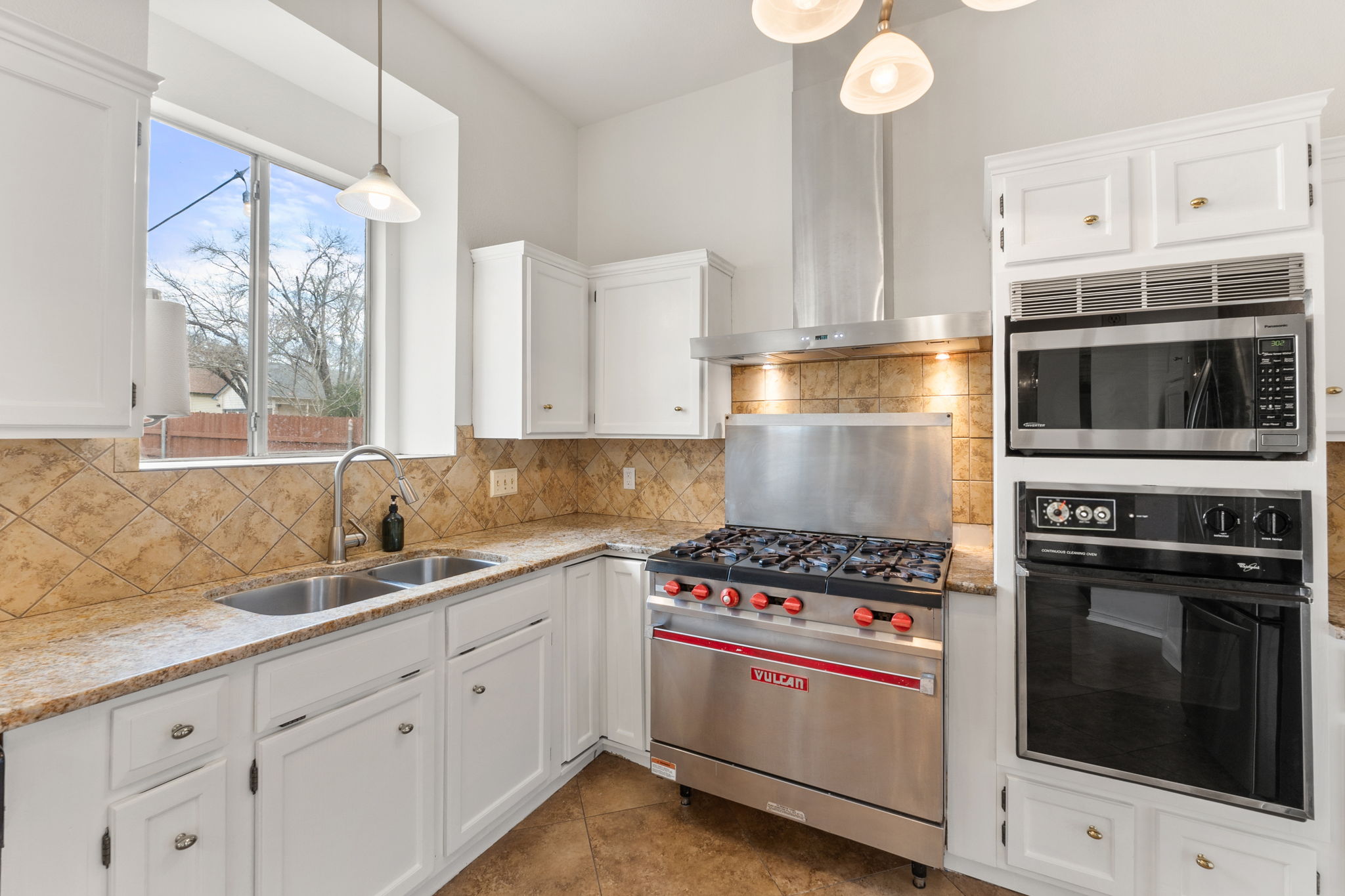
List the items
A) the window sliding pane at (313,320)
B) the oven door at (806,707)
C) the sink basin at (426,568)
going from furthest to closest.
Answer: the window sliding pane at (313,320) → the sink basin at (426,568) → the oven door at (806,707)

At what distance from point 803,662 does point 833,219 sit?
1730 millimetres

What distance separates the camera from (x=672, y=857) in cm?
199

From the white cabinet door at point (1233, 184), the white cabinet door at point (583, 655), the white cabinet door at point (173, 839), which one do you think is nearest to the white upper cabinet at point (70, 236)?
the white cabinet door at point (173, 839)

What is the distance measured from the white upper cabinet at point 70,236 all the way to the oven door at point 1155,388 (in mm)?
2348

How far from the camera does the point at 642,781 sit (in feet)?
7.88

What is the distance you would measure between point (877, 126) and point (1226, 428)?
1625 mm

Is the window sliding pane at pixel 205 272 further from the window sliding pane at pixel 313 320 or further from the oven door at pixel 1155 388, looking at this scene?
the oven door at pixel 1155 388

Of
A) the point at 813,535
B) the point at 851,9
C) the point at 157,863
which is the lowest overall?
the point at 157,863

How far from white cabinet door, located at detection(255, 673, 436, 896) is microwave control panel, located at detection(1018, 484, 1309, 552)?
1887 millimetres

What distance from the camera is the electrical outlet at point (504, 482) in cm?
282

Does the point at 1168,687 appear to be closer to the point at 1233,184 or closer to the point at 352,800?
the point at 1233,184

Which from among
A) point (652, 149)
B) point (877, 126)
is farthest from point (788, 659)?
point (652, 149)

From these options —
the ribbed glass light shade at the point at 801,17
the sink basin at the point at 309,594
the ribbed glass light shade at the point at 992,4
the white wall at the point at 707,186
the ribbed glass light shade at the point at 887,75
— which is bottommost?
the sink basin at the point at 309,594

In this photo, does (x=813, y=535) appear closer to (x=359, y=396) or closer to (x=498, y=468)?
(x=498, y=468)
